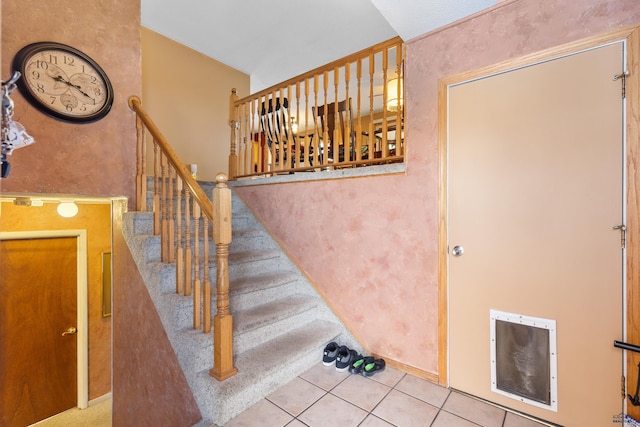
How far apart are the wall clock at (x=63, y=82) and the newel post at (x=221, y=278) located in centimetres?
153

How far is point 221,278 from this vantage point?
1.79m

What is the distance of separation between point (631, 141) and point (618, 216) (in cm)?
38

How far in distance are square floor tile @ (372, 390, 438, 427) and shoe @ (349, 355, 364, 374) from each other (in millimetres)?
282

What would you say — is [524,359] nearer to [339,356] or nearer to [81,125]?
[339,356]

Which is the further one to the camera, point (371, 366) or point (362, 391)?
point (371, 366)

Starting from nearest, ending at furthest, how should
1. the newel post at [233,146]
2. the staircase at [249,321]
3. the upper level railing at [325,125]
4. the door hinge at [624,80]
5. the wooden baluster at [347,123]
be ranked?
the door hinge at [624,80] → the staircase at [249,321] → the upper level railing at [325,125] → the wooden baluster at [347,123] → the newel post at [233,146]

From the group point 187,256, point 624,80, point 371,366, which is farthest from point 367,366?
point 624,80

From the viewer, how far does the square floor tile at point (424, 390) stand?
76.5 inches

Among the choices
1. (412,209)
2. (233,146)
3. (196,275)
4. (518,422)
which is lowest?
(518,422)

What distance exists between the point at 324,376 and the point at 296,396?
29 cm

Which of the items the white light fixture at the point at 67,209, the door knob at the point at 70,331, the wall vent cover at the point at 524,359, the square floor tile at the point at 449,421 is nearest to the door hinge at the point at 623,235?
the wall vent cover at the point at 524,359

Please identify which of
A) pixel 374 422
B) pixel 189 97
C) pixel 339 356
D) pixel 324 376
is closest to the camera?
pixel 374 422

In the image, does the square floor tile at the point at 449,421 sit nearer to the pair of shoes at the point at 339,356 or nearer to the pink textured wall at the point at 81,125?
the pair of shoes at the point at 339,356

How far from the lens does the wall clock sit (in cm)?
215
